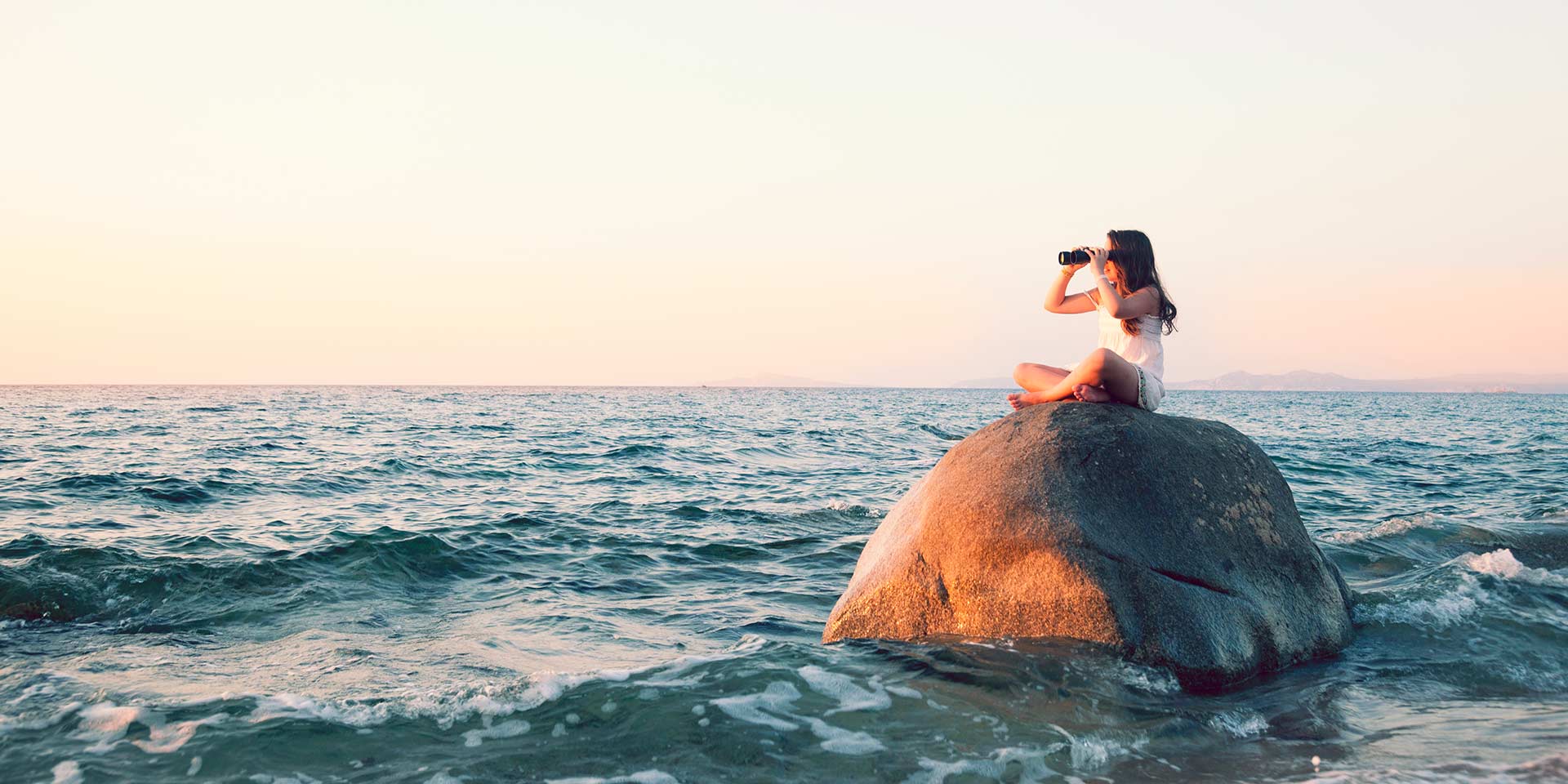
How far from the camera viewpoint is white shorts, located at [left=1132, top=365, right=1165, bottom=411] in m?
6.42

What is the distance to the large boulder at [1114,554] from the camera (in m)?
5.16

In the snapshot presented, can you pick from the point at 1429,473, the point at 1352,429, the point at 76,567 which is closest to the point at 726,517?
the point at 76,567

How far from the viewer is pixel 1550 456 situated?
20891mm

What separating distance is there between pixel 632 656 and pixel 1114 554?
3096mm

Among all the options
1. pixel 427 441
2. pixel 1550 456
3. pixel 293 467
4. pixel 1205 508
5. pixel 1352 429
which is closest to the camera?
pixel 1205 508

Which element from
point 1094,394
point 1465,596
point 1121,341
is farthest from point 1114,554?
point 1465,596

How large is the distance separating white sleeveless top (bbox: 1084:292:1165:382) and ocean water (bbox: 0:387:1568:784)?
2.26 m

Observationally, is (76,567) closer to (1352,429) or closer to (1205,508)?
(1205,508)

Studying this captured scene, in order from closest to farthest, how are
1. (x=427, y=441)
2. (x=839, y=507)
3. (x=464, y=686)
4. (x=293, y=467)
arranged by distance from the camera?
(x=464, y=686)
(x=839, y=507)
(x=293, y=467)
(x=427, y=441)

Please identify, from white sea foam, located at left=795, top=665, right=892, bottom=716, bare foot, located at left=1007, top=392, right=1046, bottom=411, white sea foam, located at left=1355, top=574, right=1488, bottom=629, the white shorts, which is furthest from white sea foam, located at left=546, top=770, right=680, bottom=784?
white sea foam, located at left=1355, top=574, right=1488, bottom=629

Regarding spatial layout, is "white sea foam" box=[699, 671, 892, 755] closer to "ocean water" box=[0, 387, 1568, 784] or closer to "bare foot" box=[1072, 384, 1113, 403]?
"ocean water" box=[0, 387, 1568, 784]

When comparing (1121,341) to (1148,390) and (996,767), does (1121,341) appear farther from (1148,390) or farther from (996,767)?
(996,767)

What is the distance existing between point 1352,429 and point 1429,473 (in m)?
19.3

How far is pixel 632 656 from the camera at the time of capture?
5969mm
